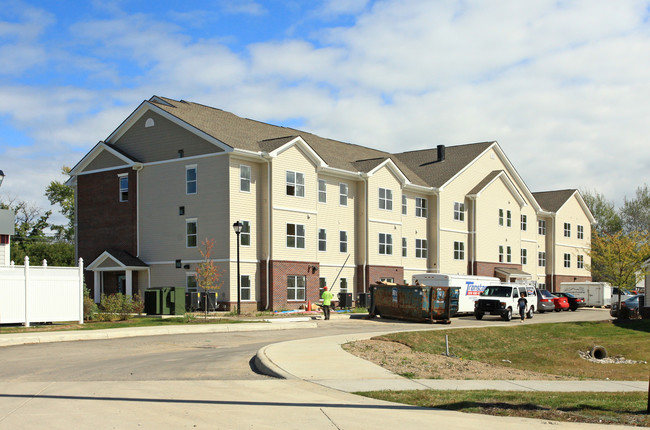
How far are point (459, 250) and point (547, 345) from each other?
24692 millimetres

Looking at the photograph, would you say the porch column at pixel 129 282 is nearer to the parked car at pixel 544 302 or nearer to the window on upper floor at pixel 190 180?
the window on upper floor at pixel 190 180

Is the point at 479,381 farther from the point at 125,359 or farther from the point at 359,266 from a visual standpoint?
the point at 359,266

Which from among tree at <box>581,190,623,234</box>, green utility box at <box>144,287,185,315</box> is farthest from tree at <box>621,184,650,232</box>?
green utility box at <box>144,287,185,315</box>

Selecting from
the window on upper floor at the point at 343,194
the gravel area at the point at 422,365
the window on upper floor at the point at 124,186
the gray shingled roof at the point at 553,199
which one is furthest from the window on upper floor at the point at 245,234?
the gray shingled roof at the point at 553,199

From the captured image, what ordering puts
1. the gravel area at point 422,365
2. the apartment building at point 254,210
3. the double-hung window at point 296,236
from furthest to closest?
the double-hung window at point 296,236
the apartment building at point 254,210
the gravel area at point 422,365

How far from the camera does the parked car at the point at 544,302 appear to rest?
158 feet

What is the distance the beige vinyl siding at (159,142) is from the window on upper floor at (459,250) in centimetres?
2387

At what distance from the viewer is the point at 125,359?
55.6 ft

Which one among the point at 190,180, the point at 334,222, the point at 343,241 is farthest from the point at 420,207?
the point at 190,180

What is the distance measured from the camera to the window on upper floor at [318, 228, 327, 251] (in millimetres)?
44281

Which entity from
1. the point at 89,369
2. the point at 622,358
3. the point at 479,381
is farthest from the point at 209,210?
the point at 479,381

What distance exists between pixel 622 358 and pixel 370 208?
69.6 feet

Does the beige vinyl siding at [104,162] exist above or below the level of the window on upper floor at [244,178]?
above

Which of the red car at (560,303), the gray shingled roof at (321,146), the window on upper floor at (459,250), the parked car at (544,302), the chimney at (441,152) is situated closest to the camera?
the gray shingled roof at (321,146)
